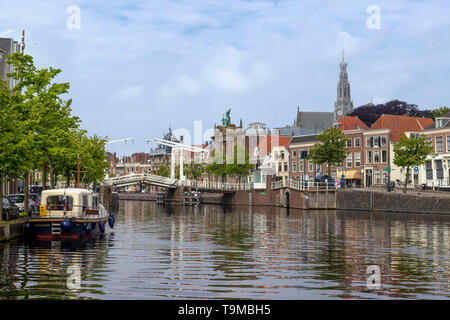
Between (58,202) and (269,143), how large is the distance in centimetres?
8835

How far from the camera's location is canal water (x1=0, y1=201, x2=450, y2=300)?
1769cm

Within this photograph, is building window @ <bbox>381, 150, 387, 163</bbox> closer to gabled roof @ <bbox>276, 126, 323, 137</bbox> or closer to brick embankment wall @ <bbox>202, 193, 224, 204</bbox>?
brick embankment wall @ <bbox>202, 193, 224, 204</bbox>

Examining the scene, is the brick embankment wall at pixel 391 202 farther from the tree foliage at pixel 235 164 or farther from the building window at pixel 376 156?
the tree foliage at pixel 235 164

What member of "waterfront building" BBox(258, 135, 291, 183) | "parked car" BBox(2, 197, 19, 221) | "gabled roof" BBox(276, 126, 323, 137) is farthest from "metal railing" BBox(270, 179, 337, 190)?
"gabled roof" BBox(276, 126, 323, 137)

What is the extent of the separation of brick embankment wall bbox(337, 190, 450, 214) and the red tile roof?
41.4 metres

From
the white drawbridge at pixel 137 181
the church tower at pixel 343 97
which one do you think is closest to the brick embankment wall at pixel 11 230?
the white drawbridge at pixel 137 181

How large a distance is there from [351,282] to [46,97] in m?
28.3

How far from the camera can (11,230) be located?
32250 millimetres

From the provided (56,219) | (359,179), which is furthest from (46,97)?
(359,179)

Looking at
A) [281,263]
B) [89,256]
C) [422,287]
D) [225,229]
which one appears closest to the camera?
[422,287]

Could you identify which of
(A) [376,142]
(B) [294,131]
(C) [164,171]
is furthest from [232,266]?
(C) [164,171]

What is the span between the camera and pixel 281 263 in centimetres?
2467

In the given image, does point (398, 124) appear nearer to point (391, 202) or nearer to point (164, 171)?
point (391, 202)
